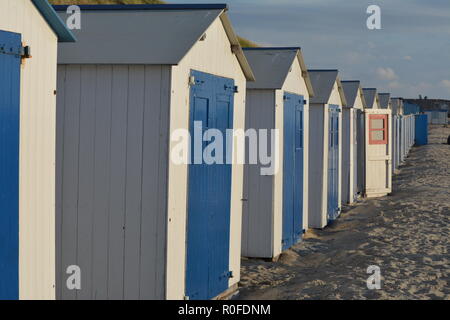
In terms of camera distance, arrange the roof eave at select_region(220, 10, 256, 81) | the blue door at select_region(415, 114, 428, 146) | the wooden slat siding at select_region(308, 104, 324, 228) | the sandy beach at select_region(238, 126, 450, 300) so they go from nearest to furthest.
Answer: the roof eave at select_region(220, 10, 256, 81) → the sandy beach at select_region(238, 126, 450, 300) → the wooden slat siding at select_region(308, 104, 324, 228) → the blue door at select_region(415, 114, 428, 146)

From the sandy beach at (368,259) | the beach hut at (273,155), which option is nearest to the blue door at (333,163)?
the sandy beach at (368,259)

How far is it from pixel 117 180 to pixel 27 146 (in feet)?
6.02

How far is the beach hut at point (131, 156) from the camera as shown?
6.04m

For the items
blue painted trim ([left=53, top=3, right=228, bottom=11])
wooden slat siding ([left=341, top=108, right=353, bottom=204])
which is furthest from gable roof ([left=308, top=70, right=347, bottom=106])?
blue painted trim ([left=53, top=3, right=228, bottom=11])

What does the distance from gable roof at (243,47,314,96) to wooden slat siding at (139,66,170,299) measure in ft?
11.9

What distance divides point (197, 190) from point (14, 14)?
9.34 feet

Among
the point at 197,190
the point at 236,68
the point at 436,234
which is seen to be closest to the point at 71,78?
the point at 197,190

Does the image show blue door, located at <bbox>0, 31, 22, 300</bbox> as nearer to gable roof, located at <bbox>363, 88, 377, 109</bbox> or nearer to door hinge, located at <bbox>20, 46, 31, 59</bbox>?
door hinge, located at <bbox>20, 46, 31, 59</bbox>

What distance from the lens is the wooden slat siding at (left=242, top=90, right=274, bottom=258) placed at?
31.0ft

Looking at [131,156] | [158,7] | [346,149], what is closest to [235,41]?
[158,7]

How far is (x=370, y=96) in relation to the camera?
1903 centimetres

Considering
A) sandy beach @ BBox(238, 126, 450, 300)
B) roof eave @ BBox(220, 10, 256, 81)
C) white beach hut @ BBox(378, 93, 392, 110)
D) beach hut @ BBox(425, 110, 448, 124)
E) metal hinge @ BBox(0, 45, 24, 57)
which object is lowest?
sandy beach @ BBox(238, 126, 450, 300)

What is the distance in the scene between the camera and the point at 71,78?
6.21 metres
